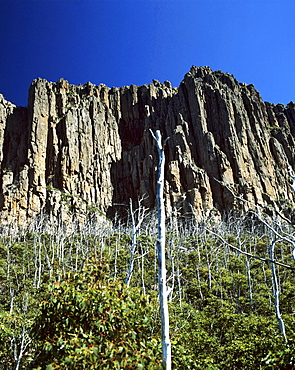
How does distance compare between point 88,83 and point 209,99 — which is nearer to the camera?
point 209,99

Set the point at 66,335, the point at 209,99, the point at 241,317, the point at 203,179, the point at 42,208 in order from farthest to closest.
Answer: the point at 209,99
the point at 203,179
the point at 42,208
the point at 241,317
the point at 66,335

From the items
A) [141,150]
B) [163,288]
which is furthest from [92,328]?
[141,150]

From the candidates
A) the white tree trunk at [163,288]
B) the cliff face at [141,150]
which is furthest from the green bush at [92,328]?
the cliff face at [141,150]

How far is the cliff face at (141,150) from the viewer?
81.8 meters

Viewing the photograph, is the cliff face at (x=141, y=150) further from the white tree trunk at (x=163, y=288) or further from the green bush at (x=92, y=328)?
the white tree trunk at (x=163, y=288)

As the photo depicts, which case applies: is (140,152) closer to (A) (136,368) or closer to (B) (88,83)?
(B) (88,83)

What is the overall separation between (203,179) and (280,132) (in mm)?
44652

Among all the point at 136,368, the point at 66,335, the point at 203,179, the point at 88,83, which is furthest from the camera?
the point at 88,83

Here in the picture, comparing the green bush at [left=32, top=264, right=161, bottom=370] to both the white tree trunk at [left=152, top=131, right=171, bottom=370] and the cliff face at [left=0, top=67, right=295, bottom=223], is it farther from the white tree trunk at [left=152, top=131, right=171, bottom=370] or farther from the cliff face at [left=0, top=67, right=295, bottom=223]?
the cliff face at [left=0, top=67, right=295, bottom=223]

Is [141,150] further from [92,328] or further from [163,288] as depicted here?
[163,288]

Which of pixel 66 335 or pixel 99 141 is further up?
pixel 99 141

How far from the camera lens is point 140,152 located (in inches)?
4016

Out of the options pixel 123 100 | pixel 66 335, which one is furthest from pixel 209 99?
pixel 66 335

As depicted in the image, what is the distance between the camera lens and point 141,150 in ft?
335
